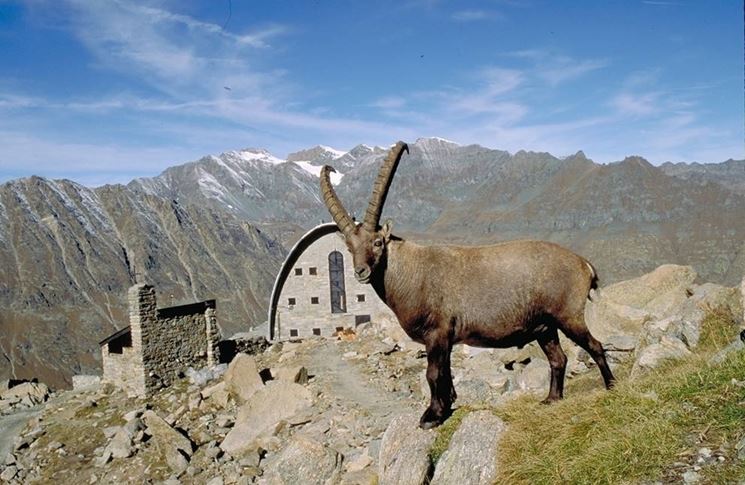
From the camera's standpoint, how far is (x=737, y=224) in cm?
13750

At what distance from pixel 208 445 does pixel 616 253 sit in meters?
132

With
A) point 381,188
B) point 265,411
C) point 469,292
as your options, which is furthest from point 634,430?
point 265,411

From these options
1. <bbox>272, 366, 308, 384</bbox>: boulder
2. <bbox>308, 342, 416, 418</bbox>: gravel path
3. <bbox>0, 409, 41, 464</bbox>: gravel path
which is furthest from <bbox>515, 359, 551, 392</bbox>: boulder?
<bbox>0, 409, 41, 464</bbox>: gravel path

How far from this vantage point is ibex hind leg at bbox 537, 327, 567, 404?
8461mm

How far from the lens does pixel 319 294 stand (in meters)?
38.8

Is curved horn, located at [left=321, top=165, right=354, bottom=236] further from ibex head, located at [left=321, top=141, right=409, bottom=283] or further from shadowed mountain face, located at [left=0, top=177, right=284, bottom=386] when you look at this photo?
shadowed mountain face, located at [left=0, top=177, right=284, bottom=386]

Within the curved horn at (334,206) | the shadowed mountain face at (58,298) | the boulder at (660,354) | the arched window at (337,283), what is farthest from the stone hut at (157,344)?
the shadowed mountain face at (58,298)

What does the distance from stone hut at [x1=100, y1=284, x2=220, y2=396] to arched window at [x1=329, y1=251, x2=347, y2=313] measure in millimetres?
11257

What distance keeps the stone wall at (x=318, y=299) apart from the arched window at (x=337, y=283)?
223mm

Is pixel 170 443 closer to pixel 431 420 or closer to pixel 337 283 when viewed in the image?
pixel 431 420

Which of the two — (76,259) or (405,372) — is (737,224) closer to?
(405,372)

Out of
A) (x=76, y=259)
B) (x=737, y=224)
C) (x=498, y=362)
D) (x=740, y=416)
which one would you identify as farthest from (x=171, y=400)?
(x=76, y=259)

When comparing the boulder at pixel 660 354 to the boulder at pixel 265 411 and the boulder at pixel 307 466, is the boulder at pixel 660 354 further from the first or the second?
the boulder at pixel 265 411

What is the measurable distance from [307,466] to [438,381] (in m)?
4.33
